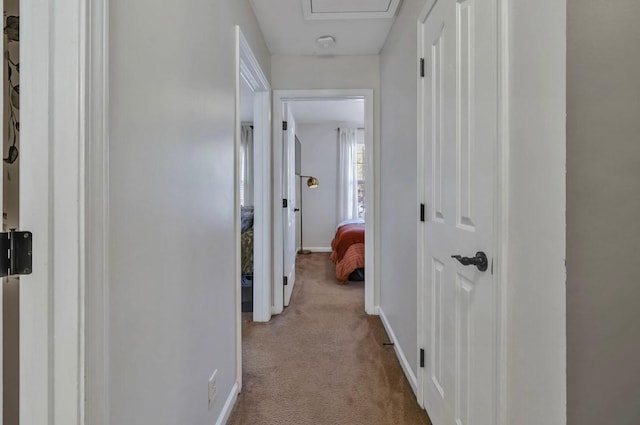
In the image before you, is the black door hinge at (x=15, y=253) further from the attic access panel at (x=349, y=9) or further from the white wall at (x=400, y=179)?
the attic access panel at (x=349, y=9)

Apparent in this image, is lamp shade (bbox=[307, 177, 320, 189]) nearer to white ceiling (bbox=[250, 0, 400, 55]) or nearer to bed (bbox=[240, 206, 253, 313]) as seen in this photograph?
bed (bbox=[240, 206, 253, 313])

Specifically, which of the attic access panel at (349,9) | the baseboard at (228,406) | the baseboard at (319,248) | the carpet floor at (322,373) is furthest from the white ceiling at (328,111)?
the baseboard at (228,406)

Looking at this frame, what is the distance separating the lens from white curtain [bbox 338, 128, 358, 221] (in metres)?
6.30

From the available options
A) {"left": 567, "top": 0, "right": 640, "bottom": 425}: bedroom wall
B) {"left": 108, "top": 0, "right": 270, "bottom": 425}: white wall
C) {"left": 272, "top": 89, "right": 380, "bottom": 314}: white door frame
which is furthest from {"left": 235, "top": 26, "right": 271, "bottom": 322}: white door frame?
{"left": 567, "top": 0, "right": 640, "bottom": 425}: bedroom wall

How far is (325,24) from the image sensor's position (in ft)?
7.95

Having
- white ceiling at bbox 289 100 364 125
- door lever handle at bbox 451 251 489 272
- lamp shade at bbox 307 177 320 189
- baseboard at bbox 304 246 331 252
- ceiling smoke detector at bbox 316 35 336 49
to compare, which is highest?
white ceiling at bbox 289 100 364 125

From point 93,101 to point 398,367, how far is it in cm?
210

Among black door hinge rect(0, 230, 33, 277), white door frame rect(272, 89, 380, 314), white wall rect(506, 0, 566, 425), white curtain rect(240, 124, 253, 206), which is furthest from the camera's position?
white curtain rect(240, 124, 253, 206)

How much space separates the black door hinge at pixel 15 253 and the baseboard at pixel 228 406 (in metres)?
1.21

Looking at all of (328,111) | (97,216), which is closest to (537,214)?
(97,216)

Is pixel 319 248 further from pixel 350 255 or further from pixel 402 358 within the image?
pixel 402 358

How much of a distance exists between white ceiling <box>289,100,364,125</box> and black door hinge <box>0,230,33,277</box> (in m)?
4.25

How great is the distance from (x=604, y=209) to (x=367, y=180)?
2288 mm

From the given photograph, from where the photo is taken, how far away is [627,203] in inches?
25.5
